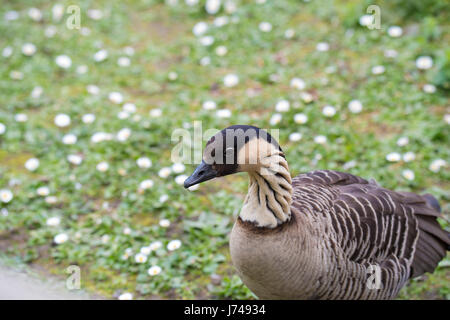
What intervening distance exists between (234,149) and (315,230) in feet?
2.43

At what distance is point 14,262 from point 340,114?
346 centimetres

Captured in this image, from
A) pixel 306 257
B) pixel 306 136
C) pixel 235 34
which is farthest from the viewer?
pixel 235 34

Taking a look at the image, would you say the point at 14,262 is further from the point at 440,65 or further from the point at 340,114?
the point at 440,65

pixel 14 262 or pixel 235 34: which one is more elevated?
pixel 235 34

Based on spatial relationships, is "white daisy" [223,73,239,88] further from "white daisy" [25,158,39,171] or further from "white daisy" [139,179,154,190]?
"white daisy" [25,158,39,171]

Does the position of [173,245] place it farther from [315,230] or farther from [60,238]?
[315,230]

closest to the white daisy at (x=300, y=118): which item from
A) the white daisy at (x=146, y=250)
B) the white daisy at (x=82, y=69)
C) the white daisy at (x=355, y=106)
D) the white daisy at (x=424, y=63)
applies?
the white daisy at (x=355, y=106)

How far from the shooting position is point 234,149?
3049mm

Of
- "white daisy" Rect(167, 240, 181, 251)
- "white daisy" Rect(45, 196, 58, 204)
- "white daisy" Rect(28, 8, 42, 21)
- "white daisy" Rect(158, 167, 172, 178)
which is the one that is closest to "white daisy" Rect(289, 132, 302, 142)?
"white daisy" Rect(158, 167, 172, 178)

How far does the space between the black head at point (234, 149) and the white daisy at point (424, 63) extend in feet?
12.1

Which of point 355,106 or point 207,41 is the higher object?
point 207,41

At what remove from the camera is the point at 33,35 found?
7.28m

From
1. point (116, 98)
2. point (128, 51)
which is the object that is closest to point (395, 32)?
point (128, 51)

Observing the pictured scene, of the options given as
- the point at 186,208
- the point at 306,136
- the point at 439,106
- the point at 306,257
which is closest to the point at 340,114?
the point at 306,136
